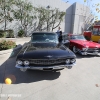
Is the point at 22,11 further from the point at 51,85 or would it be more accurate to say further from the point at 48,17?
the point at 51,85

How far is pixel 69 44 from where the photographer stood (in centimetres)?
771

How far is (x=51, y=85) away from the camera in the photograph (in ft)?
10.8

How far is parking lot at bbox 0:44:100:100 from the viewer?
9.11ft

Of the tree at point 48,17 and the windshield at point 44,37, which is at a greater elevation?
the tree at point 48,17

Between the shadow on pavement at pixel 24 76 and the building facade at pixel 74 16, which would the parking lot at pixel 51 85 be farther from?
the building facade at pixel 74 16

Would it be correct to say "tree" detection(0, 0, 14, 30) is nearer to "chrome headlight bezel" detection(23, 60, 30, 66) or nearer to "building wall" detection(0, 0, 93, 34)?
"building wall" detection(0, 0, 93, 34)

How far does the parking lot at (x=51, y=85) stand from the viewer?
2777mm

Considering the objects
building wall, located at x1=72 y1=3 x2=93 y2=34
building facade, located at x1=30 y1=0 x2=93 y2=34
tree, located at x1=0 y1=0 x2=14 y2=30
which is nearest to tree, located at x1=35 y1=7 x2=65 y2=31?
building facade, located at x1=30 y1=0 x2=93 y2=34

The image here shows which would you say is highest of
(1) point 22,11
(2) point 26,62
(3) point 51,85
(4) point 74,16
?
(4) point 74,16

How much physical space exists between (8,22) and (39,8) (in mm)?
4668

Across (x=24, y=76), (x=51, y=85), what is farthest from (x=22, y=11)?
Answer: (x=51, y=85)

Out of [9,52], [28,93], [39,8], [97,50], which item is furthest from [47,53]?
[39,8]

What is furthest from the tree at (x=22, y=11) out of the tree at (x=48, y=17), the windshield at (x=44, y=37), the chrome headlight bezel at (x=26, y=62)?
the chrome headlight bezel at (x=26, y=62)

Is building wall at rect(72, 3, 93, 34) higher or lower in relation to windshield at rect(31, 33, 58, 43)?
higher
